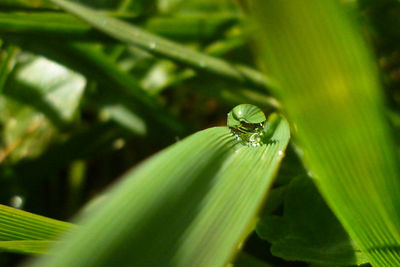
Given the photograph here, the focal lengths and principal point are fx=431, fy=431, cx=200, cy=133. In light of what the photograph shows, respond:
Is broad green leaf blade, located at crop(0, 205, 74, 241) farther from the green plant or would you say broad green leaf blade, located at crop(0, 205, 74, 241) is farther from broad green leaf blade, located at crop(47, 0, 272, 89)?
broad green leaf blade, located at crop(47, 0, 272, 89)

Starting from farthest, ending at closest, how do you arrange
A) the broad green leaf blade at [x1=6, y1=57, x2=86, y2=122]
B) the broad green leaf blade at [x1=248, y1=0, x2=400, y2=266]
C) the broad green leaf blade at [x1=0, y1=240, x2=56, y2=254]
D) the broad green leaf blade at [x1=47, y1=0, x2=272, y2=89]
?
the broad green leaf blade at [x1=6, y1=57, x2=86, y2=122] → the broad green leaf blade at [x1=47, y1=0, x2=272, y2=89] → the broad green leaf blade at [x1=0, y1=240, x2=56, y2=254] → the broad green leaf blade at [x1=248, y1=0, x2=400, y2=266]

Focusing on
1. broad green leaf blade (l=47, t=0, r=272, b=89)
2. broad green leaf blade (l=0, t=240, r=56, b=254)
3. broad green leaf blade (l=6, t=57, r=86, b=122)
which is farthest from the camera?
broad green leaf blade (l=6, t=57, r=86, b=122)

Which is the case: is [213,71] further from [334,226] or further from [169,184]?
[169,184]

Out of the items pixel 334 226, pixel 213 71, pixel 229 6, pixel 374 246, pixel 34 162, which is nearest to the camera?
pixel 374 246

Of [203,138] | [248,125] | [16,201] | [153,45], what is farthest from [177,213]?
[16,201]

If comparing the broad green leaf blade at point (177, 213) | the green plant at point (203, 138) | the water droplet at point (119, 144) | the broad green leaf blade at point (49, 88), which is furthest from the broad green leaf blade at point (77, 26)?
the broad green leaf blade at point (177, 213)

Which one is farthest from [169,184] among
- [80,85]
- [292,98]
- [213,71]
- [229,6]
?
[229,6]

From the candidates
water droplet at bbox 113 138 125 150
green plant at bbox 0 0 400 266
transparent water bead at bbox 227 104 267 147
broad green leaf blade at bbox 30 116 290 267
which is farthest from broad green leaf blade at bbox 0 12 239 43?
broad green leaf blade at bbox 30 116 290 267
